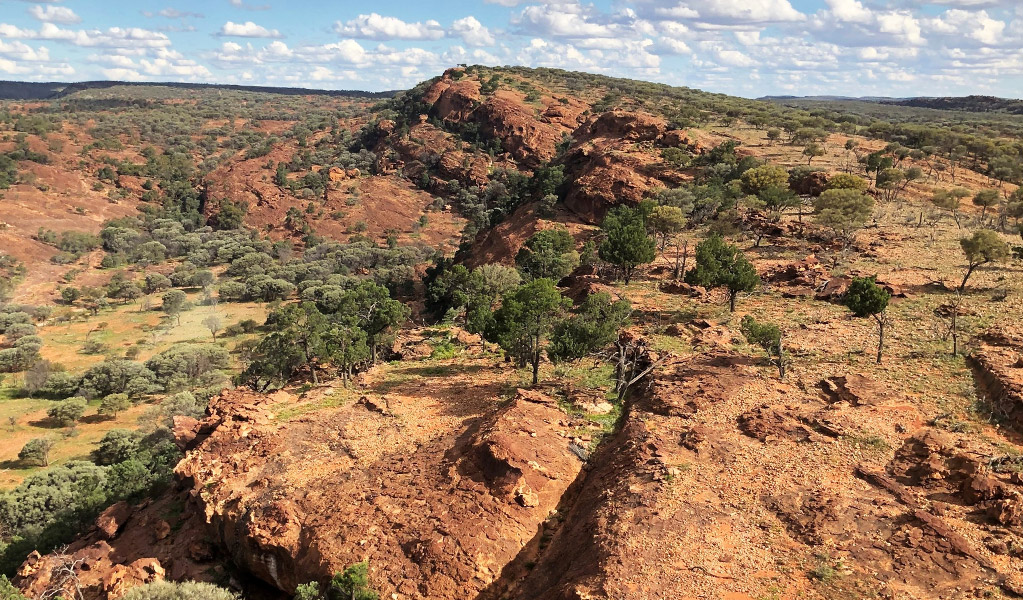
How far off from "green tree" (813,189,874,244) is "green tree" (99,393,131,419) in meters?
52.3

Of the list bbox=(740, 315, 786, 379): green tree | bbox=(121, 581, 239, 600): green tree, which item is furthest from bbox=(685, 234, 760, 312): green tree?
bbox=(121, 581, 239, 600): green tree

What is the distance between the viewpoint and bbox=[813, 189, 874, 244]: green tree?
39.5 meters

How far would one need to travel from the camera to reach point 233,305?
229ft

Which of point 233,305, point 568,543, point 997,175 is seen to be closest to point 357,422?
point 568,543

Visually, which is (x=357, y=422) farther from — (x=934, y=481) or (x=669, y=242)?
(x=669, y=242)

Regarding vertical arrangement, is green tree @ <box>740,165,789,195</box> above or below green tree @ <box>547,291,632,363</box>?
above

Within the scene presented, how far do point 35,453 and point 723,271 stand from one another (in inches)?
1656

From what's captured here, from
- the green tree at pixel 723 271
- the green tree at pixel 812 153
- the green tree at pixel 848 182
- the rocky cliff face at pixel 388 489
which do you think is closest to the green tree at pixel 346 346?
the rocky cliff face at pixel 388 489

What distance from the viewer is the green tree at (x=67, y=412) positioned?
4112 centimetres

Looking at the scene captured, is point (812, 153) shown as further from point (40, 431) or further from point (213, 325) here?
point (40, 431)

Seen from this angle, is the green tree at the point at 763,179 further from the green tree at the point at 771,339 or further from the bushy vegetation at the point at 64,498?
the bushy vegetation at the point at 64,498

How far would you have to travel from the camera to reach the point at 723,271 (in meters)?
31.0

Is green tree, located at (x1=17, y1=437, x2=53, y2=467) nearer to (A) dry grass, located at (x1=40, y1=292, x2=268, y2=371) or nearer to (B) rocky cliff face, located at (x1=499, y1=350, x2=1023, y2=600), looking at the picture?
(A) dry grass, located at (x1=40, y1=292, x2=268, y2=371)

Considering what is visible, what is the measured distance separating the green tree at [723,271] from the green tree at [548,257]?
1461cm
